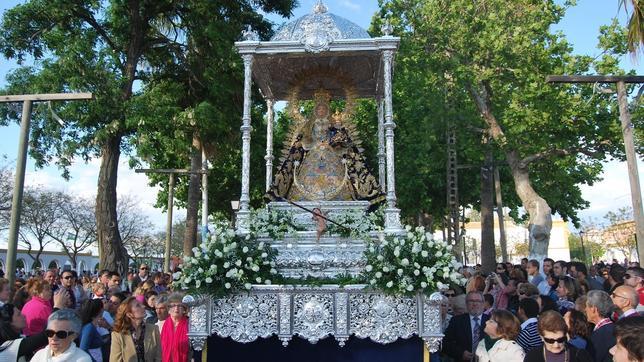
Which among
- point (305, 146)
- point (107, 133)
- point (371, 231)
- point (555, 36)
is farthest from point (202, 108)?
point (555, 36)

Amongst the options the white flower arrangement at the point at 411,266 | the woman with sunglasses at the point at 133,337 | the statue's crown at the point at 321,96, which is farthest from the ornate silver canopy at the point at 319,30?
the woman with sunglasses at the point at 133,337

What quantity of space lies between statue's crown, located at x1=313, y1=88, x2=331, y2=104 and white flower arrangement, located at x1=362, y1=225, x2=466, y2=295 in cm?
442

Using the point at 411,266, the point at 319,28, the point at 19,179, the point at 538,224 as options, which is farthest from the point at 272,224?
the point at 538,224

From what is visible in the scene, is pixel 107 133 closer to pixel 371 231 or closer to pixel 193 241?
pixel 193 241

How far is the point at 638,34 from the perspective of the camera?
1027 centimetres

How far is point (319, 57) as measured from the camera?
35.7ft

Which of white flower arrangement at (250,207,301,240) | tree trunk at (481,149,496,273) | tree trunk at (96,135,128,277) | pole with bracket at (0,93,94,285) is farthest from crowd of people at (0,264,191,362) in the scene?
tree trunk at (481,149,496,273)

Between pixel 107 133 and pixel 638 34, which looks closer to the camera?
pixel 638 34

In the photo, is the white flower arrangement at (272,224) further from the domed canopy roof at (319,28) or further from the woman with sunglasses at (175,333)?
the domed canopy roof at (319,28)

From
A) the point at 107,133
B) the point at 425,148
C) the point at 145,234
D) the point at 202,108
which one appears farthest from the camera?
the point at 145,234

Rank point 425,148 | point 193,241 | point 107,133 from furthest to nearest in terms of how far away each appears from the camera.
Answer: point 425,148 < point 193,241 < point 107,133

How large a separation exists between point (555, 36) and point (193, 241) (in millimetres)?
14518

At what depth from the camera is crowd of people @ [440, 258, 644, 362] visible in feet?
14.5

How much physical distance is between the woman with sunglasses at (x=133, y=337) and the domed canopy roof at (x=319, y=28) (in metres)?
5.49
